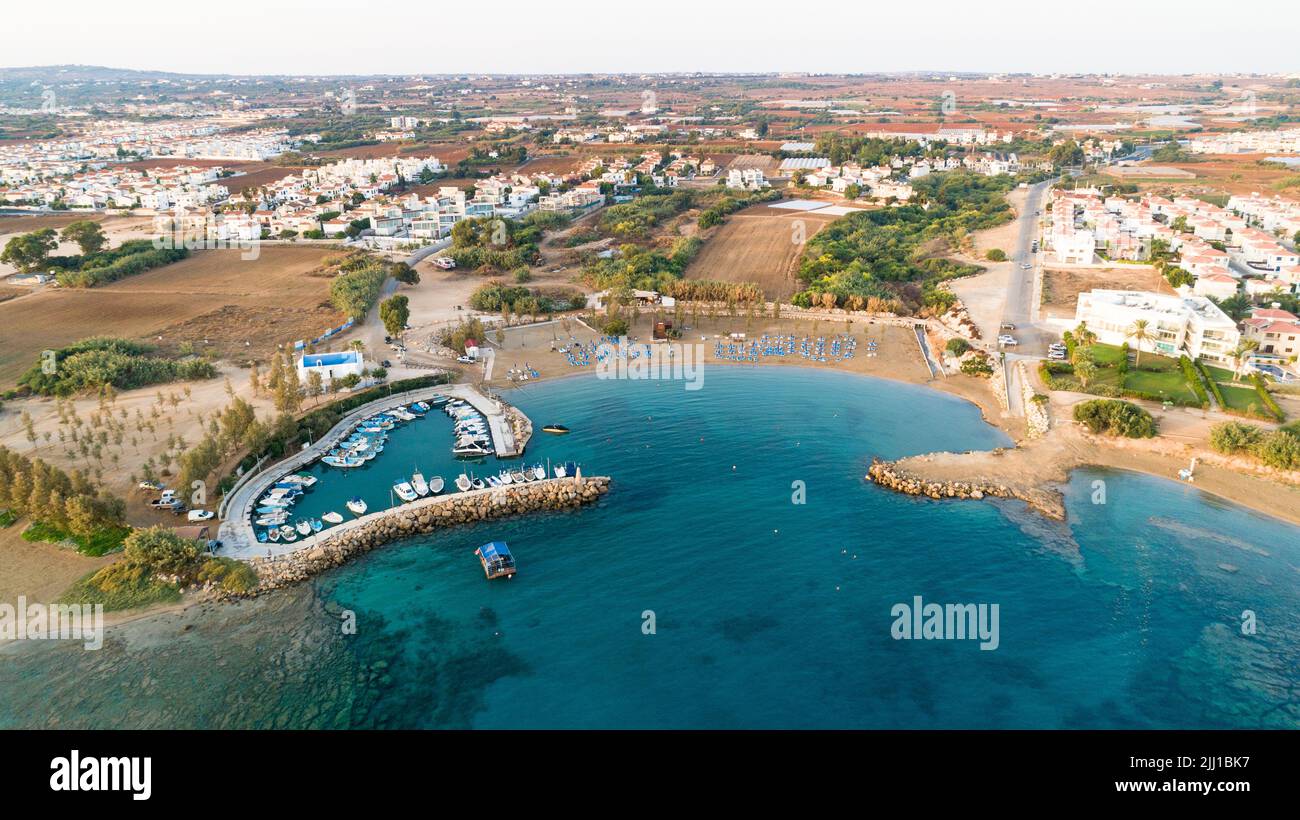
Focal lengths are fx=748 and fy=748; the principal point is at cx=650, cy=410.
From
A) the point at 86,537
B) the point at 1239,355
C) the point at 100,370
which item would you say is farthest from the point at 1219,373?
the point at 100,370

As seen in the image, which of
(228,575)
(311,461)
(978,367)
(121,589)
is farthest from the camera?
→ (978,367)

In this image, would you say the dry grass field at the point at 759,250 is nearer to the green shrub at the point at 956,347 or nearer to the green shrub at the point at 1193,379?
the green shrub at the point at 956,347

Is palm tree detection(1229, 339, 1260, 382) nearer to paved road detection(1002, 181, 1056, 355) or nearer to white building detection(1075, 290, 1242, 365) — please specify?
white building detection(1075, 290, 1242, 365)

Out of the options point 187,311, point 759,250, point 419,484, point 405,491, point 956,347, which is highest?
point 759,250

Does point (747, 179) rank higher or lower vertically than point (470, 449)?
higher

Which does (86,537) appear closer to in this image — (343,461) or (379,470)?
(343,461)

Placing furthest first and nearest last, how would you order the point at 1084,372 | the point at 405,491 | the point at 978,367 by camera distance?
the point at 978,367, the point at 1084,372, the point at 405,491
